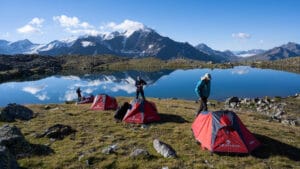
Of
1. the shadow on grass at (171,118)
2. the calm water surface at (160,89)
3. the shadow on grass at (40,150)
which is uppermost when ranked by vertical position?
the shadow on grass at (40,150)

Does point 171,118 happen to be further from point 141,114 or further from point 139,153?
point 139,153

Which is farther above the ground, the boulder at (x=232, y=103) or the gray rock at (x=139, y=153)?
the gray rock at (x=139, y=153)

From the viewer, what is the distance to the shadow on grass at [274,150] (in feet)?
59.2

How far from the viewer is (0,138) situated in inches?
691

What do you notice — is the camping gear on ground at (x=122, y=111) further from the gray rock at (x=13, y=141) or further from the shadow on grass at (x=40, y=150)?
the gray rock at (x=13, y=141)

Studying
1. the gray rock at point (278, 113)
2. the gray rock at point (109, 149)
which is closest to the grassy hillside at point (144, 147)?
the gray rock at point (109, 149)

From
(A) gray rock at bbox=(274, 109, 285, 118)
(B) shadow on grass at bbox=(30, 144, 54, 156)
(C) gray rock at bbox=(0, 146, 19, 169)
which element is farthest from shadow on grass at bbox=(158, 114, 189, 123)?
(A) gray rock at bbox=(274, 109, 285, 118)

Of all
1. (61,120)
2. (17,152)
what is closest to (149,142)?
(17,152)

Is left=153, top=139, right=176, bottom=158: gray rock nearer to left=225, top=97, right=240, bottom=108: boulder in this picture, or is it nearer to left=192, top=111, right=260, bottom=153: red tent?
left=192, top=111, right=260, bottom=153: red tent

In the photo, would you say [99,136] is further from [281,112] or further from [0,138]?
[281,112]

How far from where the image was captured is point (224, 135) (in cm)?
1853

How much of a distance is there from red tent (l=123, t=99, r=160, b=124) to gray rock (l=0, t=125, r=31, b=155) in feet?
33.9

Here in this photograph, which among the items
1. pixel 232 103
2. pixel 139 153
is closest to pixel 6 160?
pixel 139 153

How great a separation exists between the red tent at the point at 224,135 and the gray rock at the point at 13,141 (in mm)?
11221
